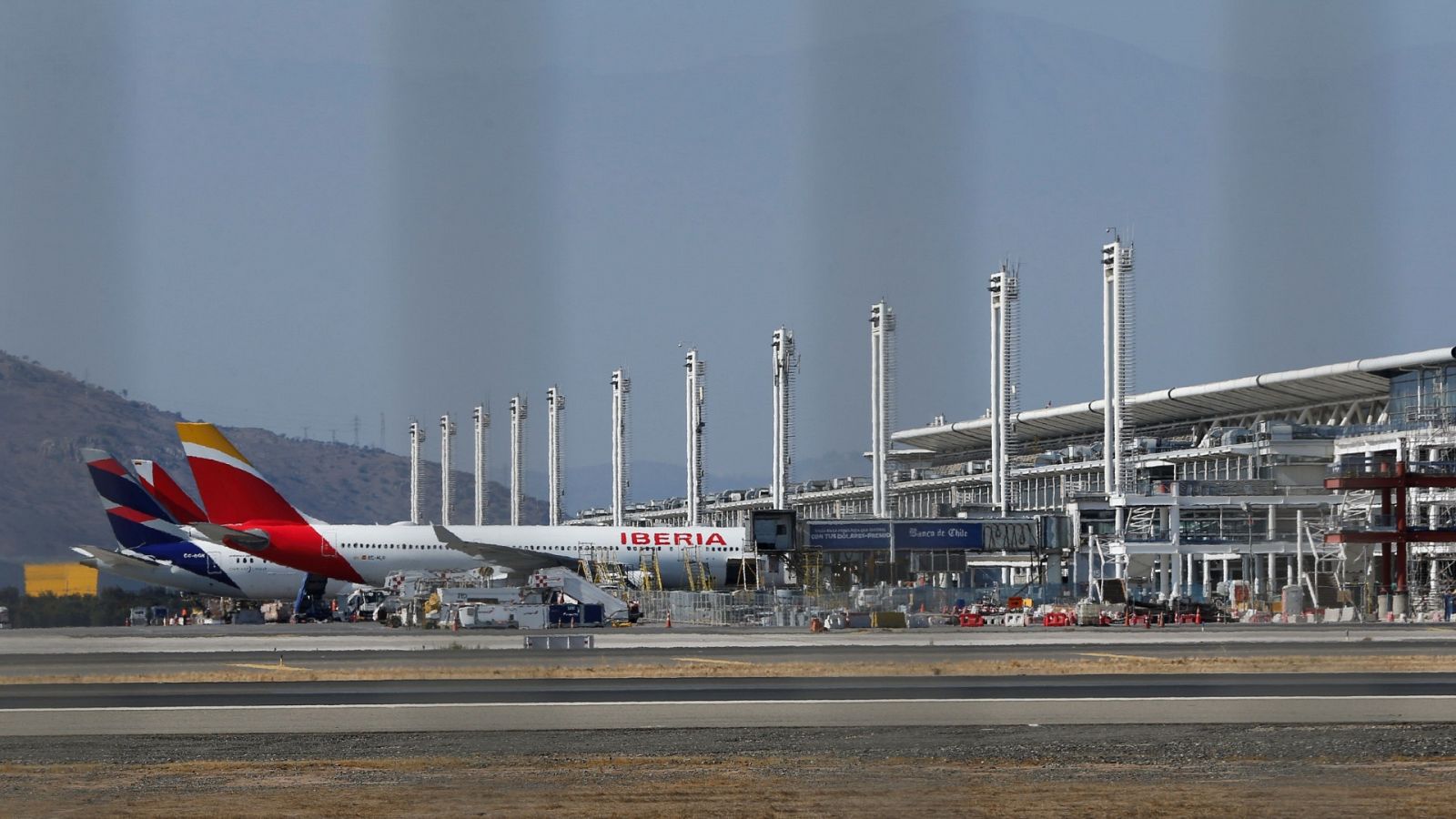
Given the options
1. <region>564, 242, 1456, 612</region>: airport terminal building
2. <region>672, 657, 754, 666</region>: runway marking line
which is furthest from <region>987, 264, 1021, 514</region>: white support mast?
<region>672, 657, 754, 666</region>: runway marking line

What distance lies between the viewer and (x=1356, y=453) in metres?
98.2

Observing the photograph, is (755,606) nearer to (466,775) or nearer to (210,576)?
(210,576)

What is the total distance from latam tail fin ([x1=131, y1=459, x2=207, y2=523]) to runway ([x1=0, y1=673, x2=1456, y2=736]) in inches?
2230

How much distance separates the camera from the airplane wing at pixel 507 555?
285 ft

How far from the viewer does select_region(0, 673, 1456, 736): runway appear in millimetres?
25844

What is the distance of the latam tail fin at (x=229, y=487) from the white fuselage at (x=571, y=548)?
2.83m

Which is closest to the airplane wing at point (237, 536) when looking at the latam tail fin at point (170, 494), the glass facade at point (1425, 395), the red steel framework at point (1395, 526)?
the latam tail fin at point (170, 494)

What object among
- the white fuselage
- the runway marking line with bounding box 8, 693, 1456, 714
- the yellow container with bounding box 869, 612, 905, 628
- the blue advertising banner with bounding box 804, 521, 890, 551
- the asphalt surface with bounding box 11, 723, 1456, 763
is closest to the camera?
the asphalt surface with bounding box 11, 723, 1456, 763

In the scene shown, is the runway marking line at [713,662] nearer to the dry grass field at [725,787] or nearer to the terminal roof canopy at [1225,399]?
the dry grass field at [725,787]

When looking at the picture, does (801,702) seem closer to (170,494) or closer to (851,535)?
(851,535)

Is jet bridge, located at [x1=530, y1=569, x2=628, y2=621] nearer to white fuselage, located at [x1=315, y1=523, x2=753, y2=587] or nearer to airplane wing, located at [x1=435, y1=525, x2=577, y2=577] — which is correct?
airplane wing, located at [x1=435, y1=525, x2=577, y2=577]

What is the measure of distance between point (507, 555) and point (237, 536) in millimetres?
13512

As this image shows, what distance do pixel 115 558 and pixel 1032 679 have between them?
5836 cm

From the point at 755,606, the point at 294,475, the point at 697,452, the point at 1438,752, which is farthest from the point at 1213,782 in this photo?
the point at 697,452
